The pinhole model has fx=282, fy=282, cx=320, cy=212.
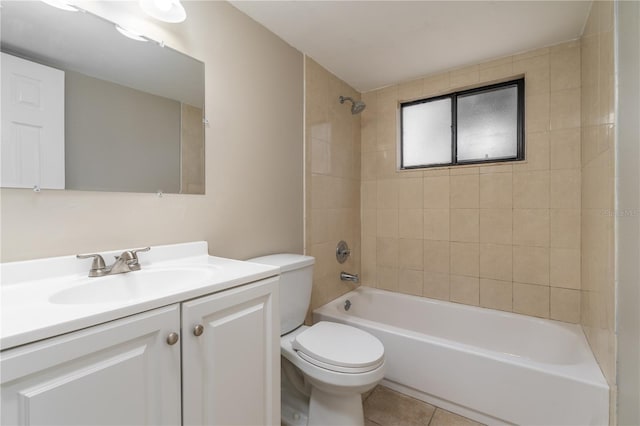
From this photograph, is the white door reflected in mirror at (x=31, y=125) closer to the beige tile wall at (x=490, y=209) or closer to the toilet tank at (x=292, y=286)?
the toilet tank at (x=292, y=286)

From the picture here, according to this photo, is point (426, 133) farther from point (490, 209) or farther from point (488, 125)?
point (490, 209)

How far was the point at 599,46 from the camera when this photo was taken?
4.46 ft

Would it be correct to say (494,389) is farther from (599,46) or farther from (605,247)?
(599,46)

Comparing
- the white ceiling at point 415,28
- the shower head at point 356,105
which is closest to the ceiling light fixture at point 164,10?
the white ceiling at point 415,28

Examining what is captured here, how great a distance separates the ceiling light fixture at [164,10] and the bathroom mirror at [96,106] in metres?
0.11

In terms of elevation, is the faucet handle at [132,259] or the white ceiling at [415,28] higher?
the white ceiling at [415,28]

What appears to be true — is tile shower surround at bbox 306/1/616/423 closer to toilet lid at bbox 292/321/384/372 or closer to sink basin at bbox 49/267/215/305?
toilet lid at bbox 292/321/384/372

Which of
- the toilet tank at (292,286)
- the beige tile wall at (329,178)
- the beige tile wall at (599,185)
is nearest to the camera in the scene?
the beige tile wall at (599,185)

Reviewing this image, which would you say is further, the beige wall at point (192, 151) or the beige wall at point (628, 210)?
the beige wall at point (192, 151)

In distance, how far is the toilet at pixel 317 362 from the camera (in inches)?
50.0

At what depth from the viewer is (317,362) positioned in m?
1.32

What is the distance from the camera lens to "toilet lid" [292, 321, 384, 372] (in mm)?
1274

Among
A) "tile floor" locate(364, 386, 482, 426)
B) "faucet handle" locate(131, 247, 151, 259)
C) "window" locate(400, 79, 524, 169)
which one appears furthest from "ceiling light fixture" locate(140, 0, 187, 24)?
"tile floor" locate(364, 386, 482, 426)

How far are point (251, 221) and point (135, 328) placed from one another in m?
0.98
